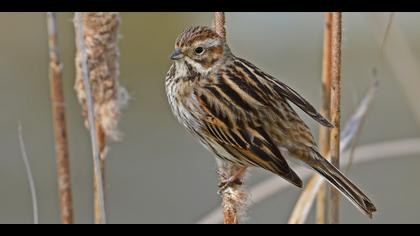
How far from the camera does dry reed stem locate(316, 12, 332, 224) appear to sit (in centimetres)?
324

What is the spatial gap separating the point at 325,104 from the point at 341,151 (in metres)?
0.25

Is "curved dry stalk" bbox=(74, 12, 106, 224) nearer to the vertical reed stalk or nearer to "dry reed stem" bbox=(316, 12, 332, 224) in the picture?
the vertical reed stalk

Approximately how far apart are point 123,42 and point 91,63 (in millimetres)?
5925

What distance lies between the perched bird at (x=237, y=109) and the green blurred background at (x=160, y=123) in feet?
5.29

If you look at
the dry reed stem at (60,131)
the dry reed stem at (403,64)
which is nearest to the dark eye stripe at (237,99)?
the dry reed stem at (60,131)

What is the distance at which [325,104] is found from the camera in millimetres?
3484

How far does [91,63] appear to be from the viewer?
3.33 meters

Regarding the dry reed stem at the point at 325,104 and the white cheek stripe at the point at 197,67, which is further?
the white cheek stripe at the point at 197,67

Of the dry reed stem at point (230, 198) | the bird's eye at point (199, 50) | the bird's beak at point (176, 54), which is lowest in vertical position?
the dry reed stem at point (230, 198)

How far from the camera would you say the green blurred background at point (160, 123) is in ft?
21.0

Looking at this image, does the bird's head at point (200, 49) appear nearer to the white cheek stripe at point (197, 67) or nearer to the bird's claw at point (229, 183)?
the white cheek stripe at point (197, 67)

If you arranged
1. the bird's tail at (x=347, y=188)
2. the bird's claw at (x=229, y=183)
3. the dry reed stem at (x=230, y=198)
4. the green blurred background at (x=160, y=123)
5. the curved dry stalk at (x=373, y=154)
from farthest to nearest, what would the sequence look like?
1. the green blurred background at (x=160, y=123)
2. the curved dry stalk at (x=373, y=154)
3. the bird's tail at (x=347, y=188)
4. the bird's claw at (x=229, y=183)
5. the dry reed stem at (x=230, y=198)
